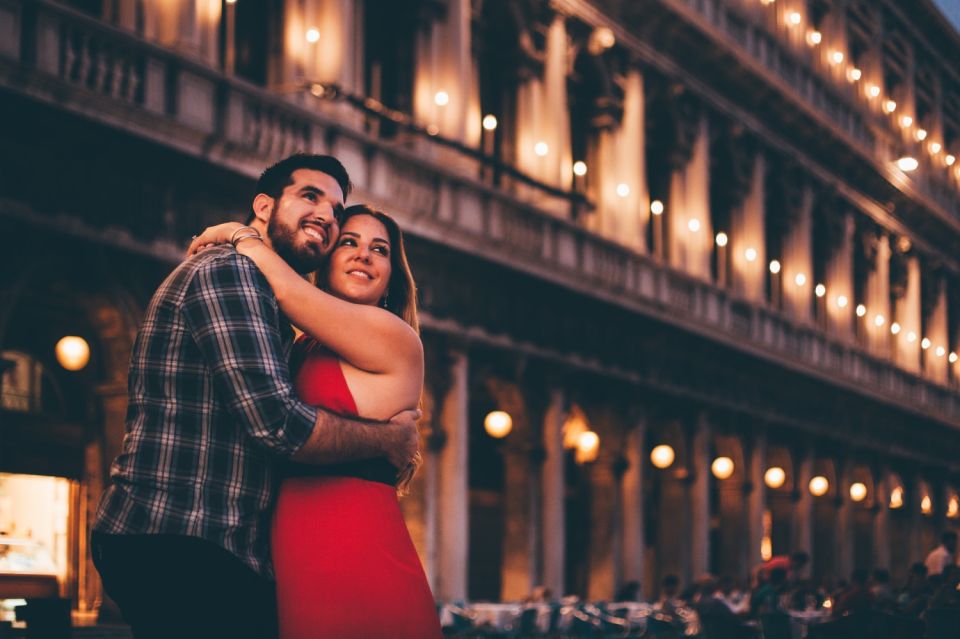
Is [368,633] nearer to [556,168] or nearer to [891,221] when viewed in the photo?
[556,168]

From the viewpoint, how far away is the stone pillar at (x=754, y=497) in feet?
93.8

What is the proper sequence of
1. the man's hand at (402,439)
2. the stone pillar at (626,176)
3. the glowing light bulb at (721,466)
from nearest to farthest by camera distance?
the man's hand at (402,439) → the stone pillar at (626,176) → the glowing light bulb at (721,466)

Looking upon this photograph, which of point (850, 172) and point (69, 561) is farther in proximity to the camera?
point (850, 172)

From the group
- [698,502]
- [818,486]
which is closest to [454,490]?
[698,502]

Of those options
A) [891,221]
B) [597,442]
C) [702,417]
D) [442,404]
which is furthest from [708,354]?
[891,221]

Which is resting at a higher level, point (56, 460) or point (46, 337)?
point (46, 337)

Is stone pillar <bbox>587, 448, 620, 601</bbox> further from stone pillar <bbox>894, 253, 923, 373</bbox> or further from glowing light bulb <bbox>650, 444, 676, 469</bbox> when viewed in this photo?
stone pillar <bbox>894, 253, 923, 373</bbox>

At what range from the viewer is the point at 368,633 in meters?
3.75

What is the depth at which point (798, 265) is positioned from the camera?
31859 millimetres

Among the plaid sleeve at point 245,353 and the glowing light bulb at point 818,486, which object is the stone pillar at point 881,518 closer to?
the glowing light bulb at point 818,486

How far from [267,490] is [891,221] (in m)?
35.1

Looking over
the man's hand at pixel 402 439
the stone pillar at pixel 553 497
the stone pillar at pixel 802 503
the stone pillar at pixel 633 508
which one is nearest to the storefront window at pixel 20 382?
the stone pillar at pixel 553 497

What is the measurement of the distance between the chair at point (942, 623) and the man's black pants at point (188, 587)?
7.10m

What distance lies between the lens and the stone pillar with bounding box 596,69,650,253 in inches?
975
